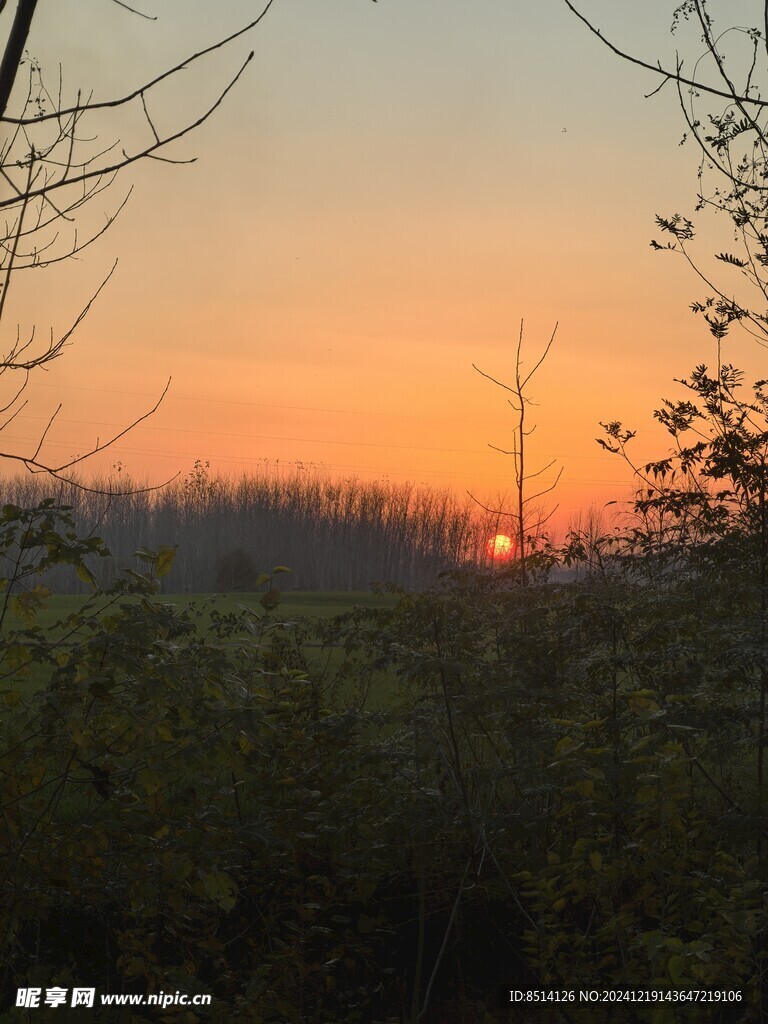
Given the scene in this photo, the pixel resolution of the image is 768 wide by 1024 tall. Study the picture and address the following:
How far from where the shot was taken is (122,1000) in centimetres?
392

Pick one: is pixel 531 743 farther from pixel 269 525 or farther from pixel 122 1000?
pixel 269 525

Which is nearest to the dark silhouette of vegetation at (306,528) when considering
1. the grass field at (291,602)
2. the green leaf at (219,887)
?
the grass field at (291,602)

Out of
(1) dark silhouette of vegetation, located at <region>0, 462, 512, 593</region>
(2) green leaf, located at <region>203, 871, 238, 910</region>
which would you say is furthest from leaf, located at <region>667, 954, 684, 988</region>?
(1) dark silhouette of vegetation, located at <region>0, 462, 512, 593</region>

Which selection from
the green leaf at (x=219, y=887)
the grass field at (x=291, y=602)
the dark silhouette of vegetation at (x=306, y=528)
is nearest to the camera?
the green leaf at (x=219, y=887)

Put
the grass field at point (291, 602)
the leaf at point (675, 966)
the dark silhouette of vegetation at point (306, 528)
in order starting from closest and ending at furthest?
1. the leaf at point (675, 966)
2. the grass field at point (291, 602)
3. the dark silhouette of vegetation at point (306, 528)

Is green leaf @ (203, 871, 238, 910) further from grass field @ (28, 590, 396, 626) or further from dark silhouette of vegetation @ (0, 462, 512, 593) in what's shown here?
dark silhouette of vegetation @ (0, 462, 512, 593)

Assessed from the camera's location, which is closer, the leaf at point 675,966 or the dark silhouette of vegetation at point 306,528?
the leaf at point 675,966

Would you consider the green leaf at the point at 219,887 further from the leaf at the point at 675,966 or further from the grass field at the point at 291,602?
the grass field at the point at 291,602

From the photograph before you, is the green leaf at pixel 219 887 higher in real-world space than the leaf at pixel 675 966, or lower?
lower

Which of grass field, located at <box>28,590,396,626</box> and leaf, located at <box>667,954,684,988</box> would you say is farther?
grass field, located at <box>28,590,396,626</box>

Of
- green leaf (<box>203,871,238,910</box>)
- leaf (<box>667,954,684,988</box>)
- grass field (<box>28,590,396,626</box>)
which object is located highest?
grass field (<box>28,590,396,626</box>)

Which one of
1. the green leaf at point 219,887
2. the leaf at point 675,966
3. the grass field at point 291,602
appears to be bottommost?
the green leaf at point 219,887

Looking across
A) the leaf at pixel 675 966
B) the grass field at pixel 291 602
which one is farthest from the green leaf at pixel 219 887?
the grass field at pixel 291 602

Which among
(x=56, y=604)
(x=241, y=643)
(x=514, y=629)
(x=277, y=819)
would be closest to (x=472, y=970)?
(x=277, y=819)
